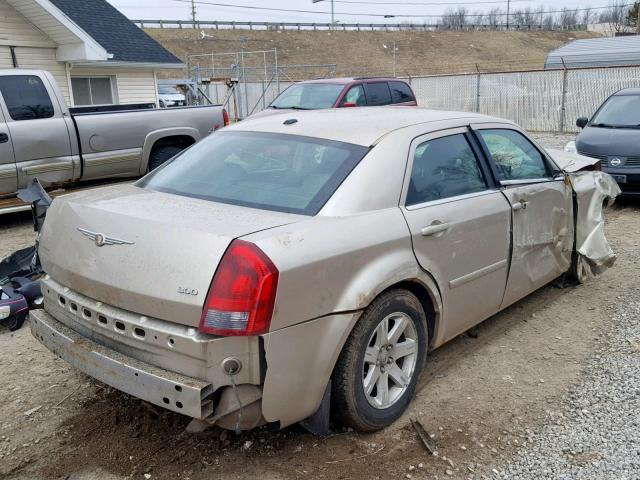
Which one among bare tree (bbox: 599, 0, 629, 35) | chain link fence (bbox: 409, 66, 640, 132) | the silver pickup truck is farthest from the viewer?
bare tree (bbox: 599, 0, 629, 35)

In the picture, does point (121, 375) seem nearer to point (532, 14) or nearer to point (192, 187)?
point (192, 187)

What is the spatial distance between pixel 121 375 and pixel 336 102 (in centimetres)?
999

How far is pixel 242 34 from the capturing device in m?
69.3

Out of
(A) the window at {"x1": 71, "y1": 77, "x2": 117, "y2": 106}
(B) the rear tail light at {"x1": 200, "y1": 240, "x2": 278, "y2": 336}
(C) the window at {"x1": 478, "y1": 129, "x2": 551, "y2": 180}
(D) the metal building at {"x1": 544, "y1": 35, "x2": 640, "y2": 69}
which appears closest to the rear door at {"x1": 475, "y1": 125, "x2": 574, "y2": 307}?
(C) the window at {"x1": 478, "y1": 129, "x2": 551, "y2": 180}

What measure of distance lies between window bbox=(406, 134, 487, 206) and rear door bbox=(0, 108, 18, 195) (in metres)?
6.12

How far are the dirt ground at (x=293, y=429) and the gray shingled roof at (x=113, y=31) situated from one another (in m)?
13.5

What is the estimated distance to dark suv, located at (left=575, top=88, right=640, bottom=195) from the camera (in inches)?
341

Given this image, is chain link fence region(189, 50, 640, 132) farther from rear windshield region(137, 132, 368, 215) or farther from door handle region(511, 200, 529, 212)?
rear windshield region(137, 132, 368, 215)

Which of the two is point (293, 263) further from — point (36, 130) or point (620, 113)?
point (620, 113)

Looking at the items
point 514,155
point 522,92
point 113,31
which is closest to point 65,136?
point 514,155

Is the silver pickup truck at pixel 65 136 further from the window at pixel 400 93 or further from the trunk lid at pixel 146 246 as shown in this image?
the window at pixel 400 93

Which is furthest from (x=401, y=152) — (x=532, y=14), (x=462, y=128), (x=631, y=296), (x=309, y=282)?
(x=532, y=14)

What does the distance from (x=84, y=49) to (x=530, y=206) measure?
12951 mm

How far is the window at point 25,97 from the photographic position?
7.84 m
